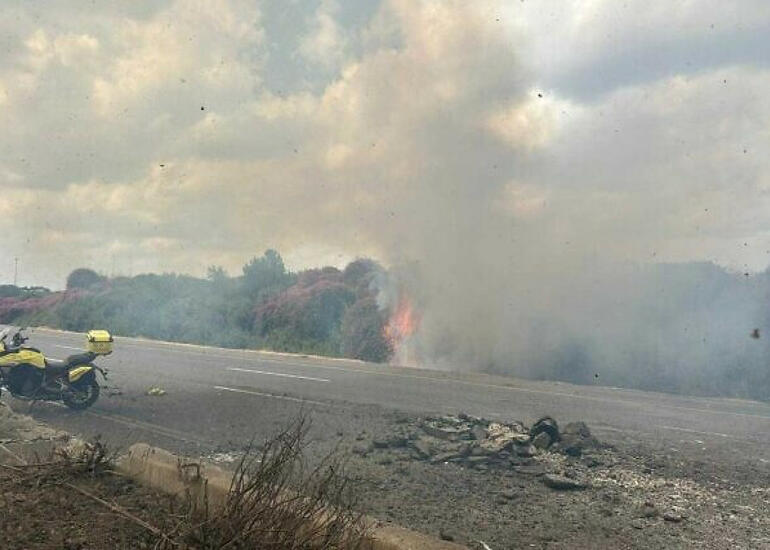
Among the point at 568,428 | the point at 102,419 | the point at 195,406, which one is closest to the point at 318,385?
the point at 195,406

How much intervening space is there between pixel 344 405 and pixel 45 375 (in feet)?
16.8

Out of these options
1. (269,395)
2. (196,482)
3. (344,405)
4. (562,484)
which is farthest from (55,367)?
(562,484)

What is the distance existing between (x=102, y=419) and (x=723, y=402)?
48.6ft

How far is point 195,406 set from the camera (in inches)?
461

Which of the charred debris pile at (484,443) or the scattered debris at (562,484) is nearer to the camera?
the scattered debris at (562,484)

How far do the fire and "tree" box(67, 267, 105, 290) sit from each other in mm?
33741

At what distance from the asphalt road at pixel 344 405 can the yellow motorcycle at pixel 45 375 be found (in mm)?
299

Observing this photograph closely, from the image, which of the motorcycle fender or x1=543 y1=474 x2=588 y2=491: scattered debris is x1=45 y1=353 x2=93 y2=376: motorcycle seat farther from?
x1=543 y1=474 x2=588 y2=491: scattered debris

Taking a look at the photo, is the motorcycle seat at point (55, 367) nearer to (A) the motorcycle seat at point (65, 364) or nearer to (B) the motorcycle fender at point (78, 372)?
(A) the motorcycle seat at point (65, 364)

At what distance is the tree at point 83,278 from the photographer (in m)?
52.1

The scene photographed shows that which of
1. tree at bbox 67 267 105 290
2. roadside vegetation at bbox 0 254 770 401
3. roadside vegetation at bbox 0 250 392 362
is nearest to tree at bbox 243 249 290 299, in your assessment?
roadside vegetation at bbox 0 250 392 362

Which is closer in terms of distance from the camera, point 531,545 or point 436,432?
point 531,545

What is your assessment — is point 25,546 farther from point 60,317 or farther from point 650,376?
point 60,317

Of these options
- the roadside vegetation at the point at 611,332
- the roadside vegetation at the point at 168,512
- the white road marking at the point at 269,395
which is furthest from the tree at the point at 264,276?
the roadside vegetation at the point at 168,512
